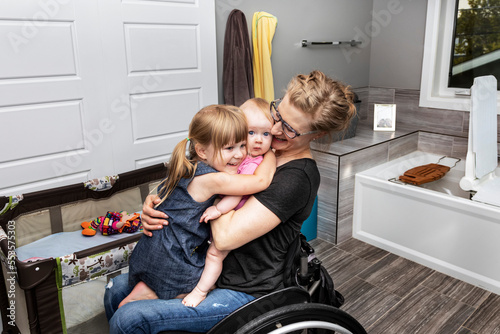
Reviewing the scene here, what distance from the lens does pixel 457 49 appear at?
335cm

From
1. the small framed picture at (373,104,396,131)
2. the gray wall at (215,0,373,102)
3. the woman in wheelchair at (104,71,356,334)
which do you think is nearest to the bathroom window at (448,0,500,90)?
the small framed picture at (373,104,396,131)

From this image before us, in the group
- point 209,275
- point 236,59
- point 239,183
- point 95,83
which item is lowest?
point 209,275

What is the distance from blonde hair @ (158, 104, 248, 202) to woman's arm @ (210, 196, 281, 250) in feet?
0.58

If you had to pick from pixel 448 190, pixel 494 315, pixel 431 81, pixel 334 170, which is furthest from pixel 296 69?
pixel 494 315

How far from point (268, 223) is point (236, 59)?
1716mm

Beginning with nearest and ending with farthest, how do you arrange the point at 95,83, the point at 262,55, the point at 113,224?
the point at 113,224
the point at 95,83
the point at 262,55

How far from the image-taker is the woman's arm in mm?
1130

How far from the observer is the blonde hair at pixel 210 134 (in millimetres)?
1151

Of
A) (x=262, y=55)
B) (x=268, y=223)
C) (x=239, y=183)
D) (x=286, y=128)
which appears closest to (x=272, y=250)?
(x=268, y=223)

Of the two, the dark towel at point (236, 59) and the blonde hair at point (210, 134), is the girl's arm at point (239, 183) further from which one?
the dark towel at point (236, 59)

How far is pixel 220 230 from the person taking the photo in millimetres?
1148

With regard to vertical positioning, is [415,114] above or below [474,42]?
below

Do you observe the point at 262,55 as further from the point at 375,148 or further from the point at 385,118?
the point at 385,118

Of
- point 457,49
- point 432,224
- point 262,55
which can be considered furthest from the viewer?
point 457,49
